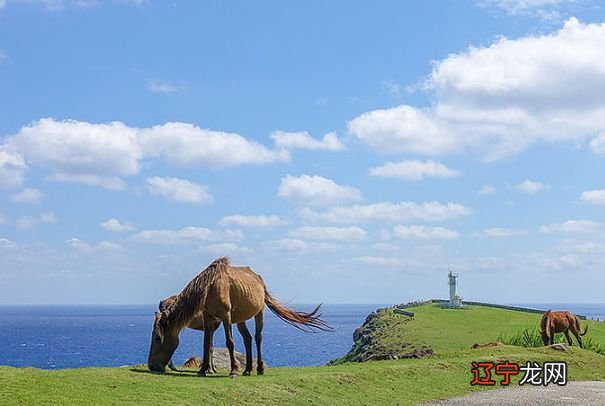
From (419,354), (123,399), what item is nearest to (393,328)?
(419,354)

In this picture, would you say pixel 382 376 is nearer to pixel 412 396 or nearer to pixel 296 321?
pixel 412 396

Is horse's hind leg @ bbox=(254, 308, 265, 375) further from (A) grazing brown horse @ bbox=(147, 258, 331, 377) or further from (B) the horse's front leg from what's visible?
(B) the horse's front leg

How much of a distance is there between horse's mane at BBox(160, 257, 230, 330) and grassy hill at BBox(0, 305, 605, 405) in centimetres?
141

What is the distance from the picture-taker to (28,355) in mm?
110250

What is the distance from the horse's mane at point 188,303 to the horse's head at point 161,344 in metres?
0.11

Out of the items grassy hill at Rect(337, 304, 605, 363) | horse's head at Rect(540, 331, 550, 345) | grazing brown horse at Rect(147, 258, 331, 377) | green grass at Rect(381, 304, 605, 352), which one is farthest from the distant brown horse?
grazing brown horse at Rect(147, 258, 331, 377)

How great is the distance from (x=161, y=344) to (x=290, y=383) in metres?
3.54

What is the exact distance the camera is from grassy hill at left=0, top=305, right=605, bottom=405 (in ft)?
47.3

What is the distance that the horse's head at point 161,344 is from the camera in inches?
738

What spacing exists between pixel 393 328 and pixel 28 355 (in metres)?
69.3

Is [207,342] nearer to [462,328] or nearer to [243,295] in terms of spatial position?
[243,295]

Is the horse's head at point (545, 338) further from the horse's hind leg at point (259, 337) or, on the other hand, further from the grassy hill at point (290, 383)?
the horse's hind leg at point (259, 337)

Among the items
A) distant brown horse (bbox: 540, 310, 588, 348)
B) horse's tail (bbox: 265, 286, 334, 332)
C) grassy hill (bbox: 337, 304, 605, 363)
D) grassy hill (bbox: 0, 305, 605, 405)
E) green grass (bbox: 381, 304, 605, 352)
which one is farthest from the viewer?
A: grassy hill (bbox: 337, 304, 605, 363)

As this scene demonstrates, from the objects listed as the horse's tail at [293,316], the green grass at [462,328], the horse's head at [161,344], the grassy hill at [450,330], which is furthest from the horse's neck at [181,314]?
the green grass at [462,328]
